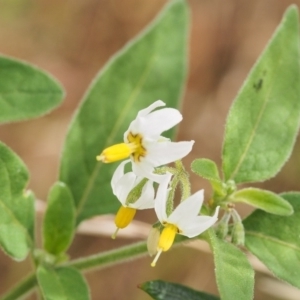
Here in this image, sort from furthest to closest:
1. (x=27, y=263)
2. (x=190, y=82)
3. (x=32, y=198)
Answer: (x=190, y=82) < (x=27, y=263) < (x=32, y=198)

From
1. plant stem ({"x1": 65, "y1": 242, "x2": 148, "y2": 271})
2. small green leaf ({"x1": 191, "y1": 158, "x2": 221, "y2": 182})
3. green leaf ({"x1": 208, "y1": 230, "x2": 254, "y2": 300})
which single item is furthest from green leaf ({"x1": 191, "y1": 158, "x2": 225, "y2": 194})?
plant stem ({"x1": 65, "y1": 242, "x2": 148, "y2": 271})

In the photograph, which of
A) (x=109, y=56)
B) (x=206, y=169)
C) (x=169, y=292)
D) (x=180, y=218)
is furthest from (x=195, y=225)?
(x=109, y=56)

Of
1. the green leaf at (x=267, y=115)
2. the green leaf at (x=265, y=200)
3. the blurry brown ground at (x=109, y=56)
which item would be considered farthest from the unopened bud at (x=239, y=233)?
the blurry brown ground at (x=109, y=56)

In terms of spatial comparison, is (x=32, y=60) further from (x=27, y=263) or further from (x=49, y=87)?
(x=49, y=87)

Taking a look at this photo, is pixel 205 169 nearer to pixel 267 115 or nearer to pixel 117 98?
pixel 267 115

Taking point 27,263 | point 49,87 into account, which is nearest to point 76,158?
point 49,87

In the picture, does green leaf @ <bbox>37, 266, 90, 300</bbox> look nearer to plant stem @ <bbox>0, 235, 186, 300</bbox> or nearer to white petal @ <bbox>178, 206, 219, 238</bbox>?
plant stem @ <bbox>0, 235, 186, 300</bbox>

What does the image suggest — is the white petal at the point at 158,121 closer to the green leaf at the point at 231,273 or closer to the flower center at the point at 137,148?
the flower center at the point at 137,148
